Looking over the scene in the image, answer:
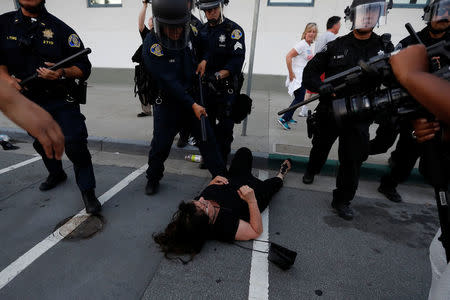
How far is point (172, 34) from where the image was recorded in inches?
→ 93.0

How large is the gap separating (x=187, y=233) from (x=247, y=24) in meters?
7.17

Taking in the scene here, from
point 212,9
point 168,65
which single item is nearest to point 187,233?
point 168,65

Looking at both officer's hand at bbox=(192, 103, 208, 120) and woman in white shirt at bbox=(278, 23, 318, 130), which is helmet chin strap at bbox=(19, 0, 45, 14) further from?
woman in white shirt at bbox=(278, 23, 318, 130)

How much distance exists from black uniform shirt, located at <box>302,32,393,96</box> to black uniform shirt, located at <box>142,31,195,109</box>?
124 centimetres

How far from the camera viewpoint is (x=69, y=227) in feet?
7.86

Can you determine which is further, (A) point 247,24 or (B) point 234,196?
(A) point 247,24

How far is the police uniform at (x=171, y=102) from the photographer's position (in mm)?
2459

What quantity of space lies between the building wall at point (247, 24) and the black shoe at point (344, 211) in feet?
19.7

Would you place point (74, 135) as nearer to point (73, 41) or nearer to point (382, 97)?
point (73, 41)

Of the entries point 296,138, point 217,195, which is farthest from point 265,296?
point 296,138

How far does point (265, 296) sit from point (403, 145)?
2438 mm

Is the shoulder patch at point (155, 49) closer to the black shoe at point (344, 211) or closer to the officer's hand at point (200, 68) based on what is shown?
the officer's hand at point (200, 68)

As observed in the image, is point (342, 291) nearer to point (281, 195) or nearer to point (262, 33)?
point (281, 195)

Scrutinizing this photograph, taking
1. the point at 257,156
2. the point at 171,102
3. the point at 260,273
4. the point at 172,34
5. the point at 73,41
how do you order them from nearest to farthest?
the point at 260,273, the point at 172,34, the point at 73,41, the point at 171,102, the point at 257,156
